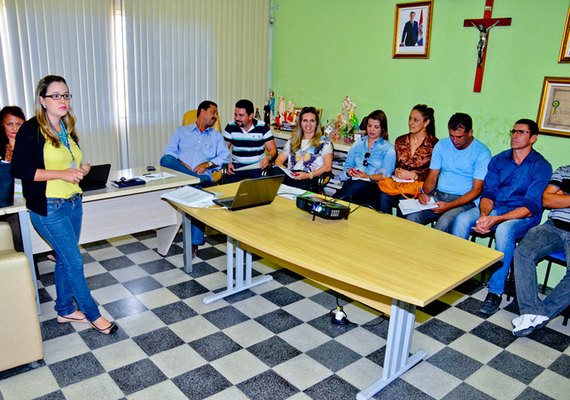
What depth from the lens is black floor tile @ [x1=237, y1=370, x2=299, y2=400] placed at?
2488mm

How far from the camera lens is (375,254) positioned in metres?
2.45

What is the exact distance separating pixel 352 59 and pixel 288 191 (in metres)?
2.28

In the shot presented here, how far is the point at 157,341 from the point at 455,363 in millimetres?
1767

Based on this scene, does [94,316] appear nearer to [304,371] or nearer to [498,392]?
[304,371]

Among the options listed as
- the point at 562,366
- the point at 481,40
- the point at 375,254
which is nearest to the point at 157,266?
the point at 375,254

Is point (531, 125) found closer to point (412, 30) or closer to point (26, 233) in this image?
point (412, 30)

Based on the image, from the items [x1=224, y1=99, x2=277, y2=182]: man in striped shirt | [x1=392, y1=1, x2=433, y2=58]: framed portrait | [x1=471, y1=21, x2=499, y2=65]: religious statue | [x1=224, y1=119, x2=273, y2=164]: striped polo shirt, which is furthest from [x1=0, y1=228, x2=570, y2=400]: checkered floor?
[x1=392, y1=1, x2=433, y2=58]: framed portrait

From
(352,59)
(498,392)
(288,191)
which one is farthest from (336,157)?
(498,392)

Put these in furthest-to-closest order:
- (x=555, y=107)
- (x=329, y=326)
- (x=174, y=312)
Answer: (x=555, y=107) < (x=174, y=312) < (x=329, y=326)

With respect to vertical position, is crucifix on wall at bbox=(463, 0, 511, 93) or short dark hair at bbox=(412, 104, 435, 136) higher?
crucifix on wall at bbox=(463, 0, 511, 93)

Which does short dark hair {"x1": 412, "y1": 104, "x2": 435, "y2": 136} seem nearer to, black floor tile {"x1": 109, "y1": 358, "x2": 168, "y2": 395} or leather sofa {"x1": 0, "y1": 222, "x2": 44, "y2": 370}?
black floor tile {"x1": 109, "y1": 358, "x2": 168, "y2": 395}

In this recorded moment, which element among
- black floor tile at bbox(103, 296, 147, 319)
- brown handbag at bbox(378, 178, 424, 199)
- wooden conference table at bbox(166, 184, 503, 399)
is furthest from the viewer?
brown handbag at bbox(378, 178, 424, 199)

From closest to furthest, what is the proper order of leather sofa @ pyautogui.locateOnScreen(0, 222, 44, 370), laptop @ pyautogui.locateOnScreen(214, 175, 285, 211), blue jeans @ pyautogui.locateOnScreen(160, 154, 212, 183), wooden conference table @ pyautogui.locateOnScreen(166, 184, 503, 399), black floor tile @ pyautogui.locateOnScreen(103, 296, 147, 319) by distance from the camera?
wooden conference table @ pyautogui.locateOnScreen(166, 184, 503, 399), leather sofa @ pyautogui.locateOnScreen(0, 222, 44, 370), laptop @ pyautogui.locateOnScreen(214, 175, 285, 211), black floor tile @ pyautogui.locateOnScreen(103, 296, 147, 319), blue jeans @ pyautogui.locateOnScreen(160, 154, 212, 183)

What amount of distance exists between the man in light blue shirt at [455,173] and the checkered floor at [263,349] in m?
0.64
